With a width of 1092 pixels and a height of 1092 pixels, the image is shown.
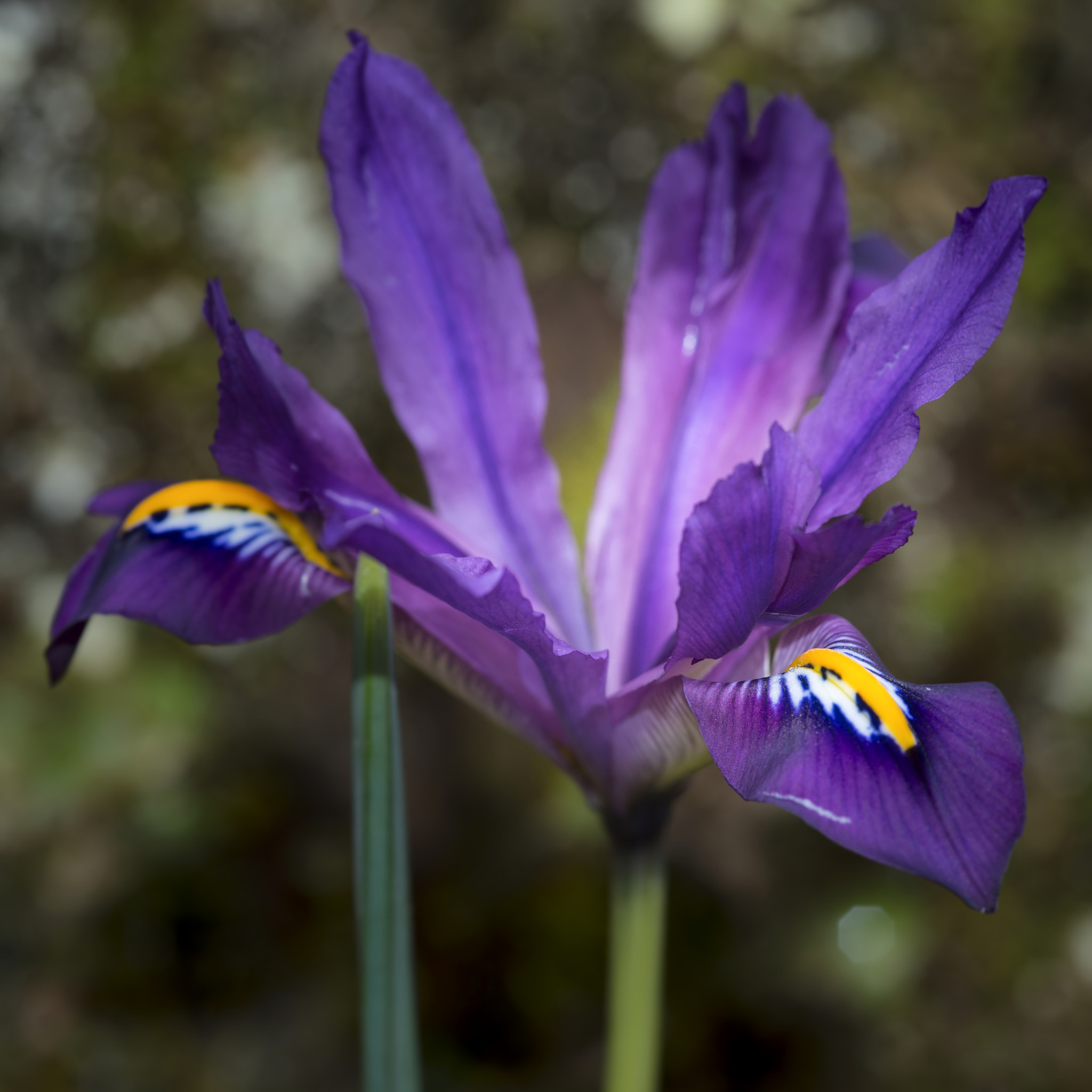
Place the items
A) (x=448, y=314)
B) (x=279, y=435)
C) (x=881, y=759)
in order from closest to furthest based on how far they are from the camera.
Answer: (x=881, y=759) → (x=279, y=435) → (x=448, y=314)

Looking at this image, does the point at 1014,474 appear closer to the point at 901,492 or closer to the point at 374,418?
the point at 901,492

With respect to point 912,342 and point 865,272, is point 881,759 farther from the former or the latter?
point 865,272

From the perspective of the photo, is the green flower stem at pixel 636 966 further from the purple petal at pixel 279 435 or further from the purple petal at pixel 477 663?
the purple petal at pixel 279 435

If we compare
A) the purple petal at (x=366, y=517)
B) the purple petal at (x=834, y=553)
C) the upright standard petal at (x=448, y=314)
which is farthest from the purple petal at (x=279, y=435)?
the purple petal at (x=834, y=553)

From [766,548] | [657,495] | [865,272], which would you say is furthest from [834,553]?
[865,272]

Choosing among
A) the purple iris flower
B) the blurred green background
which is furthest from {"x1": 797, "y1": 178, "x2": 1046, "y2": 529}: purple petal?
the blurred green background
